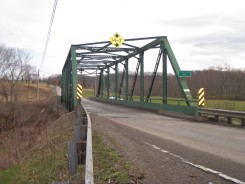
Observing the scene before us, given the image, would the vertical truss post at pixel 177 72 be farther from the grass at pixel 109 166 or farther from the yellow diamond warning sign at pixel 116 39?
the grass at pixel 109 166

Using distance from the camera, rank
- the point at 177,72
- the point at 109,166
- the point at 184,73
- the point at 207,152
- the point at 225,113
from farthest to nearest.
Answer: the point at 177,72, the point at 184,73, the point at 225,113, the point at 207,152, the point at 109,166

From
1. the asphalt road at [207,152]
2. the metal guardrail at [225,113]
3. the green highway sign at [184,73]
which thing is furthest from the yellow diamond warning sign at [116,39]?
the asphalt road at [207,152]

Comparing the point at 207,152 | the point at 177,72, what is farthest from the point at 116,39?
the point at 207,152

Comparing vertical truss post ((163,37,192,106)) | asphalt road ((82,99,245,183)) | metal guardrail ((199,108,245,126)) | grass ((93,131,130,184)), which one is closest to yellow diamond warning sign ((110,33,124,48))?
vertical truss post ((163,37,192,106))

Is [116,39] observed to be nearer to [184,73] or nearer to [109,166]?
[184,73]

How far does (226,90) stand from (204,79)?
6.60m

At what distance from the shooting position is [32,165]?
9.87 metres

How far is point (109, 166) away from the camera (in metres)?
7.01

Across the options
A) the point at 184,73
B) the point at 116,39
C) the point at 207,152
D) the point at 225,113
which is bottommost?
the point at 207,152

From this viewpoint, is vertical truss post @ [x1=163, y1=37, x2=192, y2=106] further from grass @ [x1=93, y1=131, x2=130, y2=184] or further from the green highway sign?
grass @ [x1=93, y1=131, x2=130, y2=184]

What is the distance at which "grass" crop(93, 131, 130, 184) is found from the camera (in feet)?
19.6

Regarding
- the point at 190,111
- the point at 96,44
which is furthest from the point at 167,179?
the point at 96,44

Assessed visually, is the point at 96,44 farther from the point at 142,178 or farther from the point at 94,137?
the point at 142,178

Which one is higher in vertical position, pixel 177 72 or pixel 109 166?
pixel 177 72
